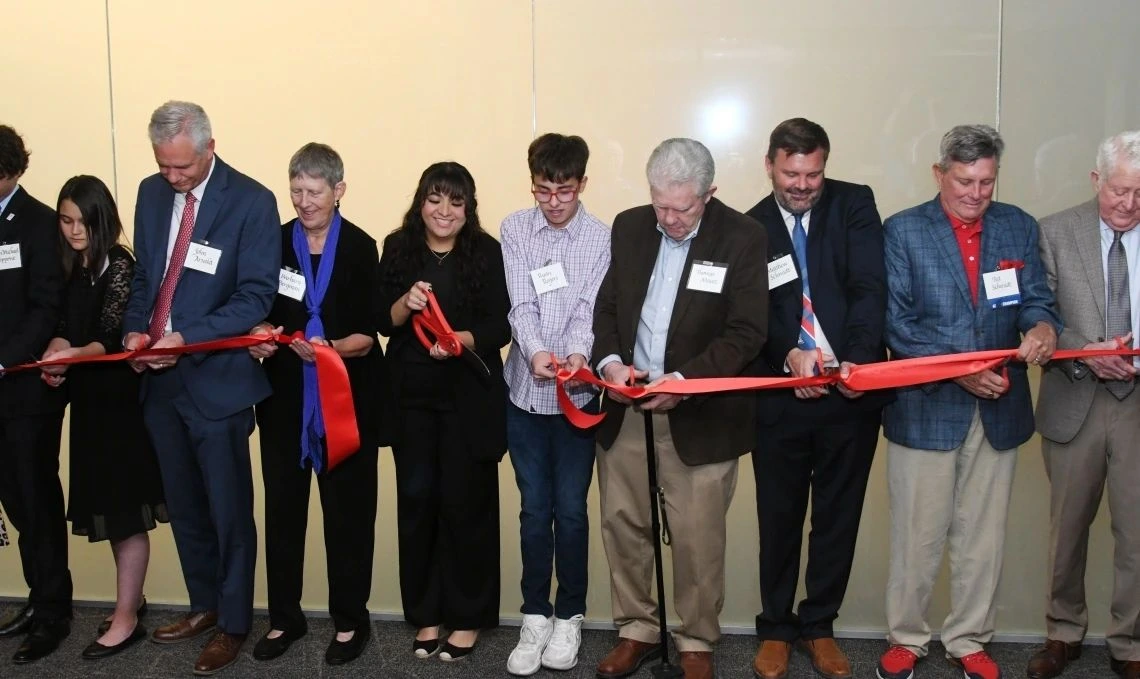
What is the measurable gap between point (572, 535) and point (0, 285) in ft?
7.39

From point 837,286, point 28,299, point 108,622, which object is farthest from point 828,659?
point 28,299

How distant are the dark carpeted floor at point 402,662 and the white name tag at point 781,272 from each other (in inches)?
54.4

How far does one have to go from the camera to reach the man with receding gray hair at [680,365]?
3.23 metres

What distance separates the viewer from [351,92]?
4.52 m

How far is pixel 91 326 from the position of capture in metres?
3.71

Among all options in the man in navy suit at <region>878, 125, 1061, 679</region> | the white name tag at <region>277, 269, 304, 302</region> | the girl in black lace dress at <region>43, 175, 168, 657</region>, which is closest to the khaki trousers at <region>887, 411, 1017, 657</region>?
the man in navy suit at <region>878, 125, 1061, 679</region>

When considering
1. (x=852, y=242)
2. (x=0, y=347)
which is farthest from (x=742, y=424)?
(x=0, y=347)

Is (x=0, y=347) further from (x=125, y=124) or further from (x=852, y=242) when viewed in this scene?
(x=852, y=242)

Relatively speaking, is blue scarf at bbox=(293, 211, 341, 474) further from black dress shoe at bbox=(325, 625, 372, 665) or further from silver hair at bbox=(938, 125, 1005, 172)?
silver hair at bbox=(938, 125, 1005, 172)

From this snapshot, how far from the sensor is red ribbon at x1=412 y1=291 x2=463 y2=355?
3383 millimetres

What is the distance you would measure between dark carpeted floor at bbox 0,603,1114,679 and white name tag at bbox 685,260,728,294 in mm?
1393

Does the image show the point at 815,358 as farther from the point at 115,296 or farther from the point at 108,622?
the point at 108,622

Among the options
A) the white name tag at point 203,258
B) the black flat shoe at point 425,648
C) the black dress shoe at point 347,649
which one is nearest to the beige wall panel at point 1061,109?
the black flat shoe at point 425,648

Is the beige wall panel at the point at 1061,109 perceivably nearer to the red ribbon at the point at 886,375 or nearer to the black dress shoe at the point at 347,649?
the red ribbon at the point at 886,375
